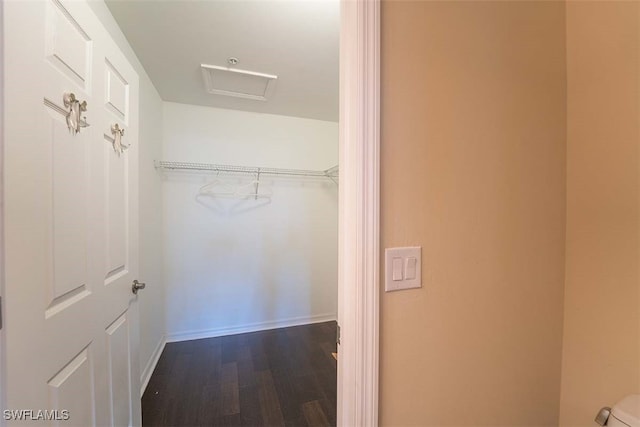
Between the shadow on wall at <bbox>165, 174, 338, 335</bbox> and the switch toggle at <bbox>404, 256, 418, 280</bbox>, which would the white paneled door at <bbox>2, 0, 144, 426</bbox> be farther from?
the shadow on wall at <bbox>165, 174, 338, 335</bbox>

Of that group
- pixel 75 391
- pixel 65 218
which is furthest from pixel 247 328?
pixel 65 218

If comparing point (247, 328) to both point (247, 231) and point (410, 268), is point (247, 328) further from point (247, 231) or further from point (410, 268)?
point (410, 268)

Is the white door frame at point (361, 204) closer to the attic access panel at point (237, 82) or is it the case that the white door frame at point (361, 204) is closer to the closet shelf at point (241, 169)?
the attic access panel at point (237, 82)

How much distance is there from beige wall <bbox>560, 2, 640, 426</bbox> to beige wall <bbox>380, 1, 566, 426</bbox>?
0.04 m

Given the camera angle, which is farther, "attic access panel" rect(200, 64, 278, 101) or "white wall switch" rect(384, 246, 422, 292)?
"attic access panel" rect(200, 64, 278, 101)

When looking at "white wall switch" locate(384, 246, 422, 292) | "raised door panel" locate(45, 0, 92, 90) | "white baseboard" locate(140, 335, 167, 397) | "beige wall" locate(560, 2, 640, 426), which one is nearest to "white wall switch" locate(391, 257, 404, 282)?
"white wall switch" locate(384, 246, 422, 292)

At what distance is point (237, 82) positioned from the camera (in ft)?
6.68

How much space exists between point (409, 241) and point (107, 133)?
1226 mm

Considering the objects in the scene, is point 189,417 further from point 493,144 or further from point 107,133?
point 493,144

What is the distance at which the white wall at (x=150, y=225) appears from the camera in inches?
72.7

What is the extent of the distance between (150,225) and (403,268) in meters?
2.16

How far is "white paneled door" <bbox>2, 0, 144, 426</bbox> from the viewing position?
0.57 metres

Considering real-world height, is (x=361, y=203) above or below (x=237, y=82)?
below

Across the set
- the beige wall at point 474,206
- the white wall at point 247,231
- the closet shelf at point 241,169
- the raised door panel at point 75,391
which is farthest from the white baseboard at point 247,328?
the beige wall at point 474,206
